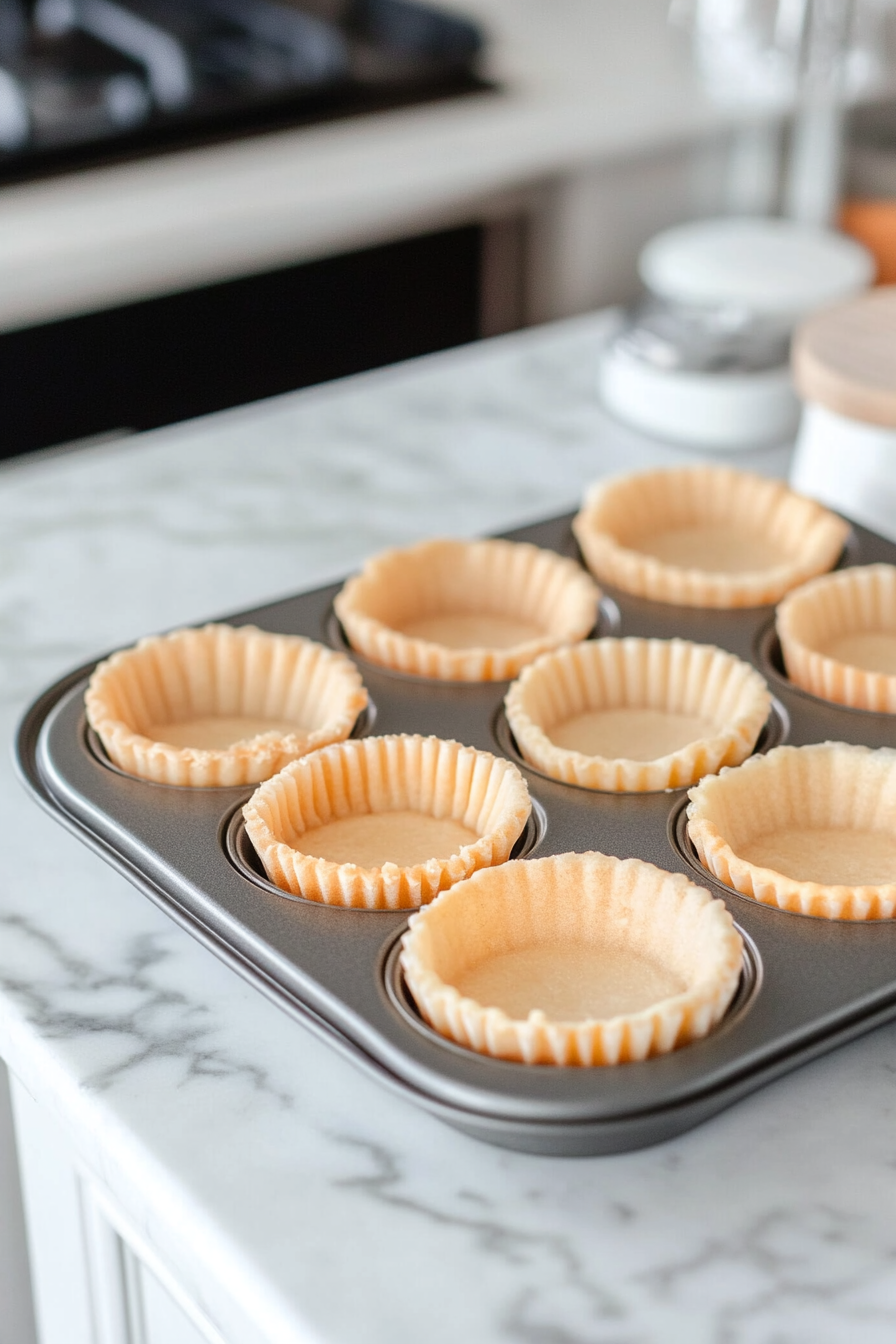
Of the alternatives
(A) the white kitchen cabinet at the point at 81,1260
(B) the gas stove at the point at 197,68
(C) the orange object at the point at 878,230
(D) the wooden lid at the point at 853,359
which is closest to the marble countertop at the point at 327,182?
(B) the gas stove at the point at 197,68

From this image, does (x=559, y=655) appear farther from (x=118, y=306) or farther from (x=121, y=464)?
(x=118, y=306)

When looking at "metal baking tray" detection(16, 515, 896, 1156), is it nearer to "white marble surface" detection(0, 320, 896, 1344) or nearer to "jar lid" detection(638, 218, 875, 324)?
"white marble surface" detection(0, 320, 896, 1344)

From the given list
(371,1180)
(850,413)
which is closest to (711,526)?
(850,413)

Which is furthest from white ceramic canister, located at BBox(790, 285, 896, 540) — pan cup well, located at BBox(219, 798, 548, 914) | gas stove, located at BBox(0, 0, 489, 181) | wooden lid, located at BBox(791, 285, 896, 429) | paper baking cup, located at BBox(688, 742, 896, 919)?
gas stove, located at BBox(0, 0, 489, 181)

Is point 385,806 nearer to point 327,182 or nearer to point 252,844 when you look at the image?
point 252,844

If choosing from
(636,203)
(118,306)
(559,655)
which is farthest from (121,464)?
(636,203)

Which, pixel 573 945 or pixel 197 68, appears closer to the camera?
pixel 573 945

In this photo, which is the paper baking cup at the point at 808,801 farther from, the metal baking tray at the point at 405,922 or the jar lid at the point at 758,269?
the jar lid at the point at 758,269
